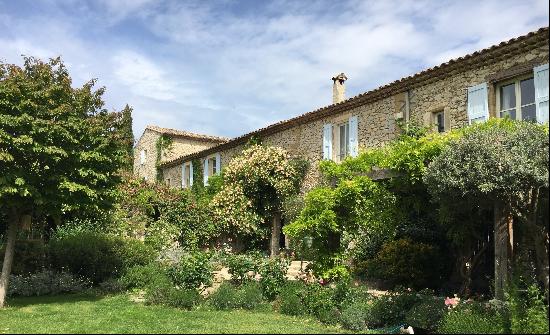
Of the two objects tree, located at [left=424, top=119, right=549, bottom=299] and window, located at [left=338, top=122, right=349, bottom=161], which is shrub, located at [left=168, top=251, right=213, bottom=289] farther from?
window, located at [left=338, top=122, right=349, bottom=161]

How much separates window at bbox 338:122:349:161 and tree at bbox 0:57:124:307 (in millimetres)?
7054

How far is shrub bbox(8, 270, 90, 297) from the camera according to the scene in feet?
39.0

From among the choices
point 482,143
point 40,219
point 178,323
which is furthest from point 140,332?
point 40,219

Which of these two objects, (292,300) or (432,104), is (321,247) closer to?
(292,300)

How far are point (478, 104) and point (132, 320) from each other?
8499 millimetres

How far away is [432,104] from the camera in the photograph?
12.4 metres

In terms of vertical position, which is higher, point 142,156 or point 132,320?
point 142,156

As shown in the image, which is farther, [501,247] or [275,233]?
[275,233]

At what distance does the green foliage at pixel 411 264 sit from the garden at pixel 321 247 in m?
0.04

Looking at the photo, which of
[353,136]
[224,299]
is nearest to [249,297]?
[224,299]

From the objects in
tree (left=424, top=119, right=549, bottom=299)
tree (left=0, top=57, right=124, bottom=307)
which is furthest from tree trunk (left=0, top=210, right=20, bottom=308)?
tree (left=424, top=119, right=549, bottom=299)

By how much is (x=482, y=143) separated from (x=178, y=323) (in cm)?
569

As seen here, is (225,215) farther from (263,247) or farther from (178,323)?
(178,323)

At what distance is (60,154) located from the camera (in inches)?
392
